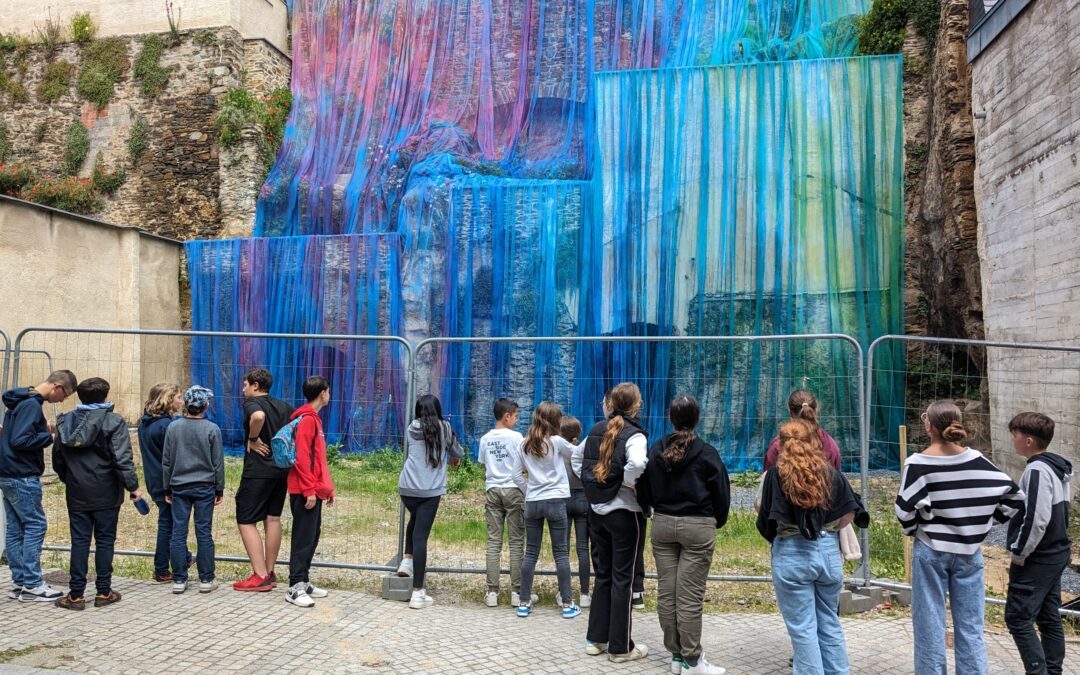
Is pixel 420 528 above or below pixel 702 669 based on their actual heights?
above

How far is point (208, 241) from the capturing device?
14.9m

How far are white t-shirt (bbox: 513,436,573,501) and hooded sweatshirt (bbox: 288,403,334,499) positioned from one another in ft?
4.46

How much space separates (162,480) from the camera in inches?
217

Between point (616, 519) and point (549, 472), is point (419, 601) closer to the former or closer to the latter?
point (549, 472)

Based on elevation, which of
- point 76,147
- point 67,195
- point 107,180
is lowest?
point 67,195

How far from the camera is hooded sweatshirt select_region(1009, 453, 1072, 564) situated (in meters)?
3.83

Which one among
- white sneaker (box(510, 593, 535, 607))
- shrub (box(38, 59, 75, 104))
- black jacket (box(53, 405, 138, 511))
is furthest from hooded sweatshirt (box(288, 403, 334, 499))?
shrub (box(38, 59, 75, 104))

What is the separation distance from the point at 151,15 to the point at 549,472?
17.5 meters

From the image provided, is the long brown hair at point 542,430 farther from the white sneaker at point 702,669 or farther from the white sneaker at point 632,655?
the white sneaker at point 702,669

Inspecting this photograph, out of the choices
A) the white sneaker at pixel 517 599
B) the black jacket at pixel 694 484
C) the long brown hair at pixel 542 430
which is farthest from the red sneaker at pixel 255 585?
the black jacket at pixel 694 484

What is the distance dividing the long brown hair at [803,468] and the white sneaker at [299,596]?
3246 mm

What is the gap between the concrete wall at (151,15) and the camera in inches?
679

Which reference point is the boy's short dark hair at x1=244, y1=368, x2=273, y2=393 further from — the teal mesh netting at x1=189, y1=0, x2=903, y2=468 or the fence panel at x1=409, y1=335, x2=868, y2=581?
the teal mesh netting at x1=189, y1=0, x2=903, y2=468

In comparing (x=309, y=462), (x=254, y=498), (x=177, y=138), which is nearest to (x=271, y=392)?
(x=254, y=498)
